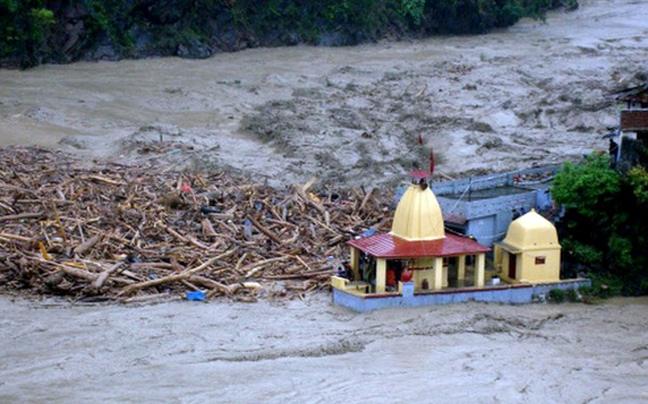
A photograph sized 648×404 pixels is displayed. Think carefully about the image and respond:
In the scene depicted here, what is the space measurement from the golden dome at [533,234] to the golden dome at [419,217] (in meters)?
1.88

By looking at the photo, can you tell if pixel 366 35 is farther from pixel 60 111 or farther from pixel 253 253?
pixel 253 253

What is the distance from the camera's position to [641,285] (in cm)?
2523

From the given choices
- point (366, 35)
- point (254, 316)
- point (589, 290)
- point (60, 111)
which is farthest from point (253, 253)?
point (366, 35)

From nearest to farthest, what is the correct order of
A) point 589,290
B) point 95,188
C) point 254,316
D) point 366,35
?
point 254,316 → point 589,290 → point 95,188 → point 366,35

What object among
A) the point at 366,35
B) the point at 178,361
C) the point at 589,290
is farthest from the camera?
the point at 366,35

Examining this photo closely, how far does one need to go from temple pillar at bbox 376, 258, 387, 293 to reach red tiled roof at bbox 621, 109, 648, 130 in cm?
695

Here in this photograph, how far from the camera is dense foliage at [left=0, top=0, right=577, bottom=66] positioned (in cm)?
4581

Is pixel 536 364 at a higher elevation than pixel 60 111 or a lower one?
lower

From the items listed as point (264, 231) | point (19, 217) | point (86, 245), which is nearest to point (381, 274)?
point (264, 231)

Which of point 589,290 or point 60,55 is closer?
point 589,290

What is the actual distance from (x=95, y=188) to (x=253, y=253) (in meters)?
5.60

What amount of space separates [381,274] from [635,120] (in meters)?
7.37

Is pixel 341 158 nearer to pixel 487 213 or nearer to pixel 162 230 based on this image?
pixel 162 230

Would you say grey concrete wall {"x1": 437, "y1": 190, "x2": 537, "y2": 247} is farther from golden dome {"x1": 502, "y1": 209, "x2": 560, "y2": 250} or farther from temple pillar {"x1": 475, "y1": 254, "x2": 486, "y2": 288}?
temple pillar {"x1": 475, "y1": 254, "x2": 486, "y2": 288}
